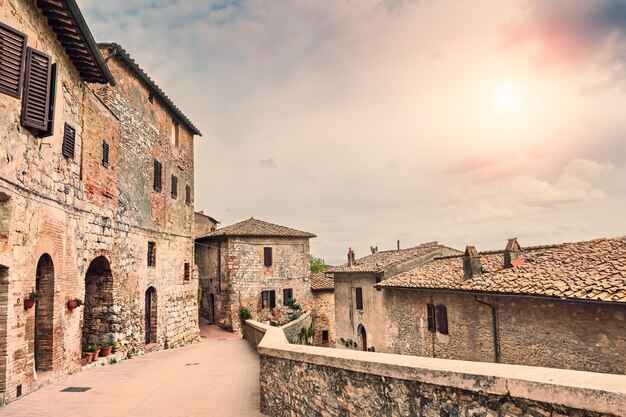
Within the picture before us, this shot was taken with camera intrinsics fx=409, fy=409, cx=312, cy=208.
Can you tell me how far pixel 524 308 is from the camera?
11766mm

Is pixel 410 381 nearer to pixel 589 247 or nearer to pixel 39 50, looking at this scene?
pixel 39 50

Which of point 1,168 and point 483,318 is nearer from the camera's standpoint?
point 1,168

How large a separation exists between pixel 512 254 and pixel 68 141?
14726 mm

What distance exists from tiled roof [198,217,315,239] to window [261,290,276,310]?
4135 millimetres

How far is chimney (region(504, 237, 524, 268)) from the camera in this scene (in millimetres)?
14614

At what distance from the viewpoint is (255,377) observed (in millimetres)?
9633

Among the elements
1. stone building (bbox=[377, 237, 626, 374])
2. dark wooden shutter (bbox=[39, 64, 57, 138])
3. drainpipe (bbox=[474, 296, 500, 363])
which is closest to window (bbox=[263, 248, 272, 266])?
stone building (bbox=[377, 237, 626, 374])

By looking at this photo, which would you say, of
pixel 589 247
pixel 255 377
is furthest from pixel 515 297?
pixel 255 377

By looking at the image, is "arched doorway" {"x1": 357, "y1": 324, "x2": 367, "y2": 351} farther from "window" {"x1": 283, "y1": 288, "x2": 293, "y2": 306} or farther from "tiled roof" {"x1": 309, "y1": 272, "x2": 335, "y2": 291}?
"tiled roof" {"x1": 309, "y1": 272, "x2": 335, "y2": 291}

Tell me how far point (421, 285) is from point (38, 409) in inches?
503

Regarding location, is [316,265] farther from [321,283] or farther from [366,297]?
[366,297]

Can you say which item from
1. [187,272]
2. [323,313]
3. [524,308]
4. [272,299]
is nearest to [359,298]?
[272,299]

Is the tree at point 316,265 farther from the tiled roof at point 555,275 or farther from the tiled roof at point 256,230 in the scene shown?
the tiled roof at point 555,275

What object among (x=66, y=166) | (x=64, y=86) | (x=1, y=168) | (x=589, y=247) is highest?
(x=64, y=86)
